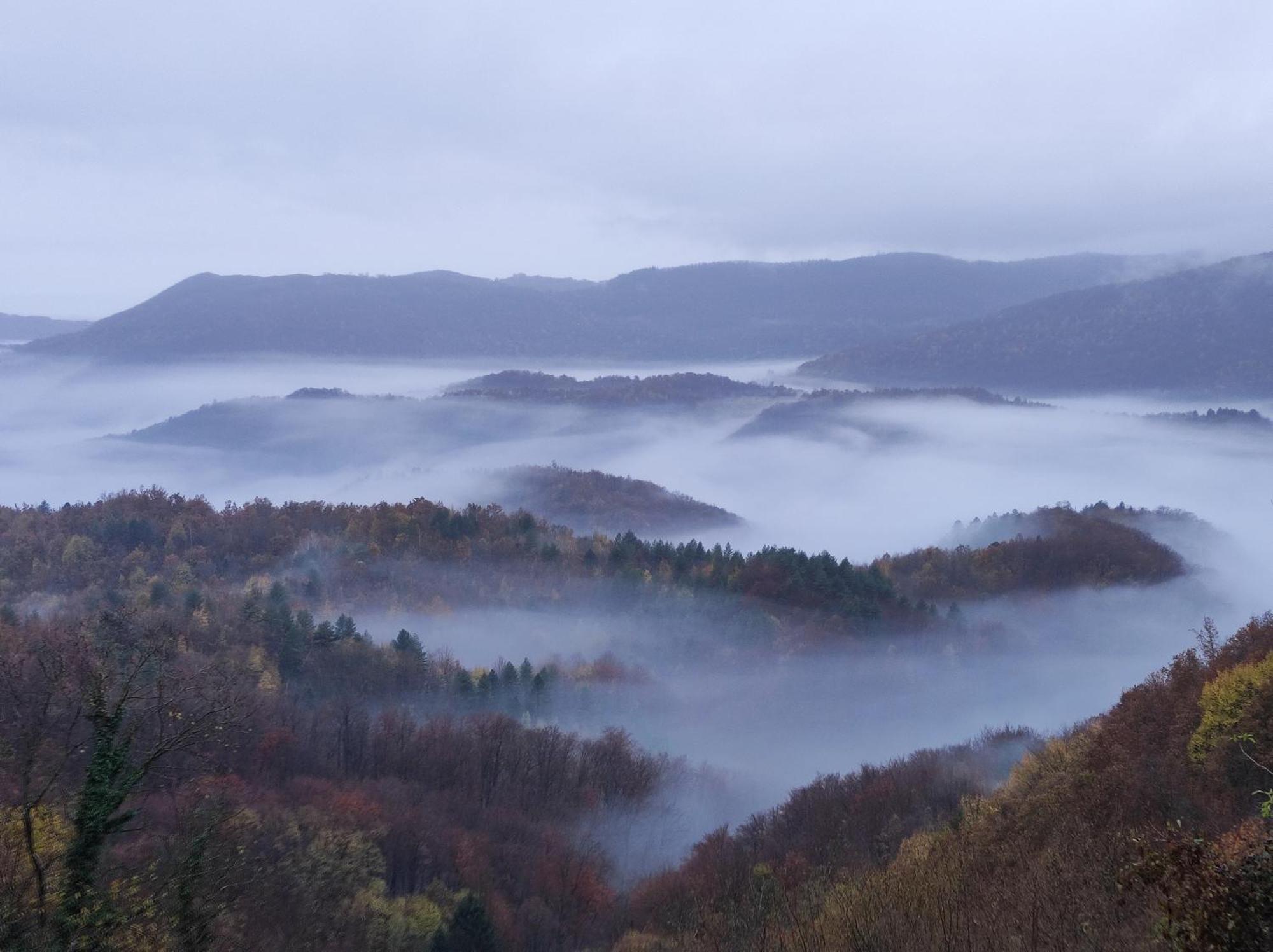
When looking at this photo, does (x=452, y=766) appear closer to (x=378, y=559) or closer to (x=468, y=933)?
(x=468, y=933)

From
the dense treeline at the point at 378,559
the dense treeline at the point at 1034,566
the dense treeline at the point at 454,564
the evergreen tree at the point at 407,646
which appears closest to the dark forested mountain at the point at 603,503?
the dense treeline at the point at 454,564

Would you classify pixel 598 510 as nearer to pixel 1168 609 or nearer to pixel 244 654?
pixel 1168 609

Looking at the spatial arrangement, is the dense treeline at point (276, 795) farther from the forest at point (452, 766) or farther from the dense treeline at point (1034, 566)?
the dense treeline at point (1034, 566)

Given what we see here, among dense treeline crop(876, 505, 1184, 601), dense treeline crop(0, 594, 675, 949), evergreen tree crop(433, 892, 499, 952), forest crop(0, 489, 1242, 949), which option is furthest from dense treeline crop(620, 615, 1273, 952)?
dense treeline crop(876, 505, 1184, 601)

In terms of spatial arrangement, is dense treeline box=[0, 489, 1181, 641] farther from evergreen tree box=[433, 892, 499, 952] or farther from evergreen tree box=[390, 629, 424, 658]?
evergreen tree box=[433, 892, 499, 952]

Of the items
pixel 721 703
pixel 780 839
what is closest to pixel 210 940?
pixel 780 839

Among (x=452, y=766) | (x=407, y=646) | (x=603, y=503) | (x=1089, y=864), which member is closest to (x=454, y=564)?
(x=407, y=646)
